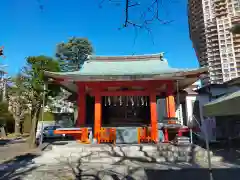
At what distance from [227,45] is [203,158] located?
33.6m

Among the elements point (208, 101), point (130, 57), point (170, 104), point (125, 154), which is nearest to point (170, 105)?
point (170, 104)

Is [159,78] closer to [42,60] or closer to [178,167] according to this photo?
[178,167]

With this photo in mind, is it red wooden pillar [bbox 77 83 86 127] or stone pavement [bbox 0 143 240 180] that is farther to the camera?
red wooden pillar [bbox 77 83 86 127]

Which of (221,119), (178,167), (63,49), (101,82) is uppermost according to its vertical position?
(63,49)

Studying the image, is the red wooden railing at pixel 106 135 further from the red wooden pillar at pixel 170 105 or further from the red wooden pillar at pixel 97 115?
the red wooden pillar at pixel 170 105

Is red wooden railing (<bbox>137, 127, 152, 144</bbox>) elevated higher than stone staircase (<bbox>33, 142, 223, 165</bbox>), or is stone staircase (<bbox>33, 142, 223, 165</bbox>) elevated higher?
red wooden railing (<bbox>137, 127, 152, 144</bbox>)

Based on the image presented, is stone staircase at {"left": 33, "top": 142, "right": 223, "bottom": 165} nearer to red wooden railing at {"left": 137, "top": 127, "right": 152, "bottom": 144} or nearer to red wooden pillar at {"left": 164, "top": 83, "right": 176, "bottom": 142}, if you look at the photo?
red wooden railing at {"left": 137, "top": 127, "right": 152, "bottom": 144}

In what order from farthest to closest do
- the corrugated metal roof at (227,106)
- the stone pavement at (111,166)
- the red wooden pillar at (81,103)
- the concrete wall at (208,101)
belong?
the concrete wall at (208,101)
the red wooden pillar at (81,103)
the stone pavement at (111,166)
the corrugated metal roof at (227,106)

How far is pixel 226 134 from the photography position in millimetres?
10562

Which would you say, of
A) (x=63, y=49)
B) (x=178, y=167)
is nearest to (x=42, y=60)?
(x=178, y=167)

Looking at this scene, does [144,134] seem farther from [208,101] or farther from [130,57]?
[130,57]

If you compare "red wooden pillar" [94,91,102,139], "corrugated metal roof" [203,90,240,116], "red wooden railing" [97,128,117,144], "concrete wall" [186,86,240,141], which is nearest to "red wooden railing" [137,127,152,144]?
"red wooden railing" [97,128,117,144]

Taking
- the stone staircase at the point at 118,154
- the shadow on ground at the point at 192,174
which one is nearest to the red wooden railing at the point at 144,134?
the stone staircase at the point at 118,154

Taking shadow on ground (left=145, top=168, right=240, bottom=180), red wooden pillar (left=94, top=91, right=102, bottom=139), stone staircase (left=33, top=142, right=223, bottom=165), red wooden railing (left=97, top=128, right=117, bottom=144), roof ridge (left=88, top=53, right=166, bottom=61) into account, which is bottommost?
shadow on ground (left=145, top=168, right=240, bottom=180)
